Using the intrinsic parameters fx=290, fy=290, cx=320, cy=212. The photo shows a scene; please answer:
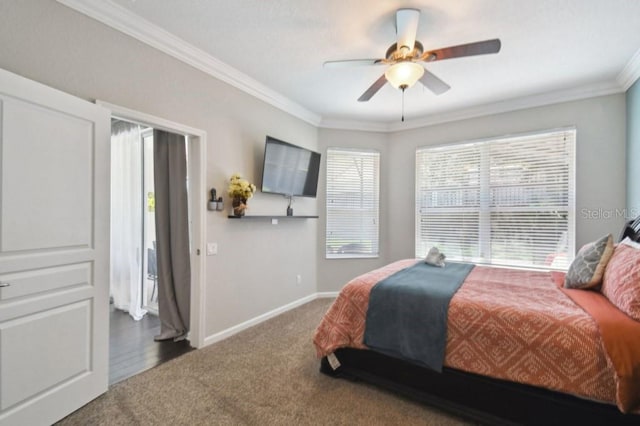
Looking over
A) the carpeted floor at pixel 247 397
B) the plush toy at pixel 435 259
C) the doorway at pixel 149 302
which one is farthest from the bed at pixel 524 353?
the doorway at pixel 149 302

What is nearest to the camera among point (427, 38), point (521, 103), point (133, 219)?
point (427, 38)

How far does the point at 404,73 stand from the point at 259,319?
3.02 metres

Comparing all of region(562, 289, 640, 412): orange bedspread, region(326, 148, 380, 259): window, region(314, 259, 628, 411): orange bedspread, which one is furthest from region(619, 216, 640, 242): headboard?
region(326, 148, 380, 259): window

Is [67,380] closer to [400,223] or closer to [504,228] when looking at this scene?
[400,223]

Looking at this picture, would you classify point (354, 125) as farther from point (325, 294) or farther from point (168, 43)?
point (168, 43)

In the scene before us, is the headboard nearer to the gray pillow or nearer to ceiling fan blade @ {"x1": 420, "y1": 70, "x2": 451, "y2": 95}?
the gray pillow

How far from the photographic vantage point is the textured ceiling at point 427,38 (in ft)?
6.94

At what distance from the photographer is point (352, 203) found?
4.72 meters

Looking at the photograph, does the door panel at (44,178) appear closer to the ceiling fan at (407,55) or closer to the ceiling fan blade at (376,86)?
the ceiling fan at (407,55)

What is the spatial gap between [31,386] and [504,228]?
479cm

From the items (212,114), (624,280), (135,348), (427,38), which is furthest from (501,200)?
(135,348)

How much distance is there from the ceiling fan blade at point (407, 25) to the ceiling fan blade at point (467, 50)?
17cm

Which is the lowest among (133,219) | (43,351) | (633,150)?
(43,351)

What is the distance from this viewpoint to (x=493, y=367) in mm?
1766
